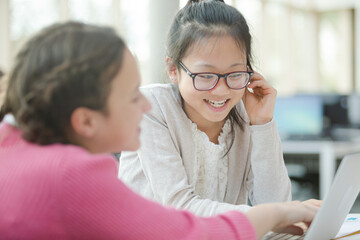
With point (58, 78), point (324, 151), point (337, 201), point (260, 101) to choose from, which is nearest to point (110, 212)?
point (58, 78)

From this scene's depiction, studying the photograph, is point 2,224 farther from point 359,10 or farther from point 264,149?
point 359,10

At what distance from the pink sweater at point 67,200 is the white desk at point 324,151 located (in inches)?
153

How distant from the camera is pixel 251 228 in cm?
Answer: 88

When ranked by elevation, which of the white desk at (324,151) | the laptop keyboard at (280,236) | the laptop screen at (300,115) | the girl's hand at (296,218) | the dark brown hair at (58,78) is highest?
the dark brown hair at (58,78)

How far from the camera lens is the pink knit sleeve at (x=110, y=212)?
2.32ft

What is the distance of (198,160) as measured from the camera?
157 cm

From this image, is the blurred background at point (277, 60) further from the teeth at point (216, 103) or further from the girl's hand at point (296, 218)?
the girl's hand at point (296, 218)

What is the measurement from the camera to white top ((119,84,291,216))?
141 centimetres

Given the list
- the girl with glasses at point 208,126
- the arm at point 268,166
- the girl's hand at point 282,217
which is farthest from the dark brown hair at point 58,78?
the arm at point 268,166

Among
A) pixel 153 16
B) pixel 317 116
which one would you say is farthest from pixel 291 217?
pixel 317 116

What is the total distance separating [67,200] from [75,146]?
0.11 m

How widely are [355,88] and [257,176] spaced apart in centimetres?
1056

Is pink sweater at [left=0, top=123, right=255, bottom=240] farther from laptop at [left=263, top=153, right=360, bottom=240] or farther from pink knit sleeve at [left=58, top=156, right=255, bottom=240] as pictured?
laptop at [left=263, top=153, right=360, bottom=240]

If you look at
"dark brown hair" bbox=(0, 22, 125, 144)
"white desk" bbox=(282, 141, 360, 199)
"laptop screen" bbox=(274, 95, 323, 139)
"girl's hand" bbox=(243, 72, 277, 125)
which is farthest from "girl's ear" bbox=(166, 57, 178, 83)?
"laptop screen" bbox=(274, 95, 323, 139)
